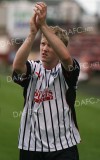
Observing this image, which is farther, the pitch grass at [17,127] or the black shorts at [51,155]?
the pitch grass at [17,127]

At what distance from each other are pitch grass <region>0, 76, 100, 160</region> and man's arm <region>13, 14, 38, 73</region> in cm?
401

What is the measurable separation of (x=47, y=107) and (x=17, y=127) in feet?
23.1

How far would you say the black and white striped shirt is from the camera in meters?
Result: 5.61

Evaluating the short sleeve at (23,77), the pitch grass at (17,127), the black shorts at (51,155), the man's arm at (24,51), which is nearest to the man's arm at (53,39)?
the man's arm at (24,51)

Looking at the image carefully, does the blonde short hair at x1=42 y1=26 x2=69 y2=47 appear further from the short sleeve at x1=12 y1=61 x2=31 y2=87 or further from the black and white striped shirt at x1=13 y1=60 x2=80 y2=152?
the short sleeve at x1=12 y1=61 x2=31 y2=87

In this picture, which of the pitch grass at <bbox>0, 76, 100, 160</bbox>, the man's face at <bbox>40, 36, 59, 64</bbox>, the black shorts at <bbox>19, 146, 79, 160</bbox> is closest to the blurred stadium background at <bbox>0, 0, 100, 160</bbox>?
the pitch grass at <bbox>0, 76, 100, 160</bbox>

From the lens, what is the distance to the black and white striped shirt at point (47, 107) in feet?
18.4

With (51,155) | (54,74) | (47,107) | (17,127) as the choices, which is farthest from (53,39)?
(17,127)

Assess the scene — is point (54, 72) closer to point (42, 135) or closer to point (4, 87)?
point (42, 135)

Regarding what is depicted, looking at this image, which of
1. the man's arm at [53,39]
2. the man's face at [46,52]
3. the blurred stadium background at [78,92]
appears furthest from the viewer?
the blurred stadium background at [78,92]

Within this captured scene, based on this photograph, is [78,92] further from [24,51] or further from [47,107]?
[24,51]

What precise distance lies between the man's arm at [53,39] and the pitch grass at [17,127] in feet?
13.5

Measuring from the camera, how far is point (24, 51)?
17.6 feet

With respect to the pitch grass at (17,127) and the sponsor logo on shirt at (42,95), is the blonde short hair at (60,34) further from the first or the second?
the pitch grass at (17,127)
